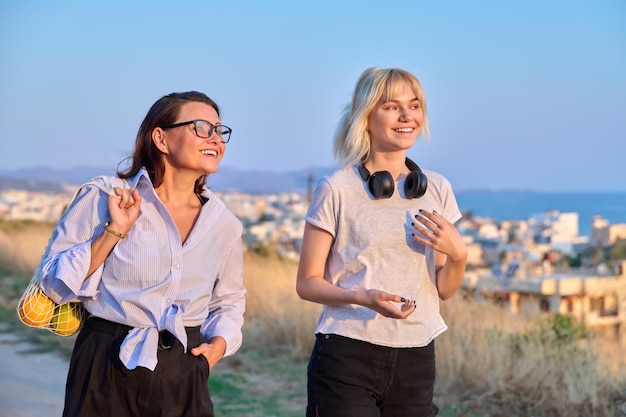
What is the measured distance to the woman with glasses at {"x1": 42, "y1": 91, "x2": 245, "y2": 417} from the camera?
2.83 m

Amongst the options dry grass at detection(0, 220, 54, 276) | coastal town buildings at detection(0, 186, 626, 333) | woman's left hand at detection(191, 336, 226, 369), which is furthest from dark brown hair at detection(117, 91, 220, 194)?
dry grass at detection(0, 220, 54, 276)

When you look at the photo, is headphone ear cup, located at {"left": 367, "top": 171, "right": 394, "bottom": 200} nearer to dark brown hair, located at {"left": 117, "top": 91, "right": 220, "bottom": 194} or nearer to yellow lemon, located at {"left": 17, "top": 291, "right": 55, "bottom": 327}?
dark brown hair, located at {"left": 117, "top": 91, "right": 220, "bottom": 194}

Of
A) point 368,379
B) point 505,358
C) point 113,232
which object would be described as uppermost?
point 113,232

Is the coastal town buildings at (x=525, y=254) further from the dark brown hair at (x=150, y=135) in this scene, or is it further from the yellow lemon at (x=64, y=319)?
the yellow lemon at (x=64, y=319)

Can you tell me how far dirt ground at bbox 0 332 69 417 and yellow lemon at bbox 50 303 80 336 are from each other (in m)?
3.75

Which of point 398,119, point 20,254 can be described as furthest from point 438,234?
point 20,254

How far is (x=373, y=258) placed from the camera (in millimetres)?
3227

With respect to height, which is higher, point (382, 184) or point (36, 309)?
point (382, 184)

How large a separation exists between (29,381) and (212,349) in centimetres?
494

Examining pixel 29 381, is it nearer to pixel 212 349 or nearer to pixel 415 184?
pixel 212 349

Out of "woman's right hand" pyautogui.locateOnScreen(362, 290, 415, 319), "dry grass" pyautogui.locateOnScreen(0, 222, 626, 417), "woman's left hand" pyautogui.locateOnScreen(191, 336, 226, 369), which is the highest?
"woman's right hand" pyautogui.locateOnScreen(362, 290, 415, 319)

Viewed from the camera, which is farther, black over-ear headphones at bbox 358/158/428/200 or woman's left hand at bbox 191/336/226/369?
black over-ear headphones at bbox 358/158/428/200

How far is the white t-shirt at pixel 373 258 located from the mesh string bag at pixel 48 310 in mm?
866

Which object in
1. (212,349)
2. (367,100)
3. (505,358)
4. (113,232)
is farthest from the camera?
(505,358)
